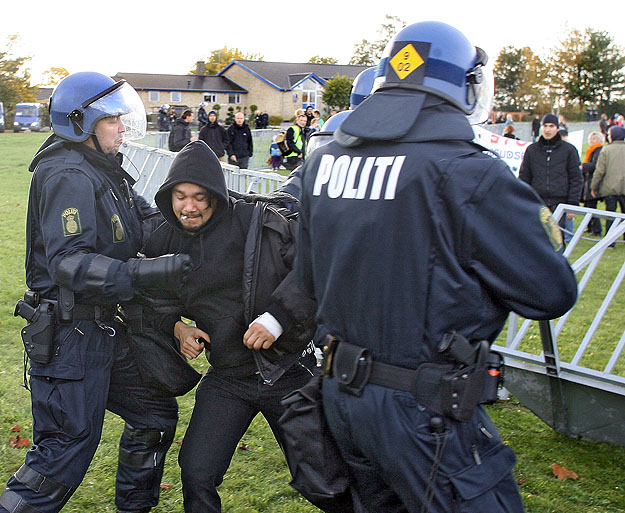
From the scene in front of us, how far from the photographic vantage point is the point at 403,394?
2115 millimetres

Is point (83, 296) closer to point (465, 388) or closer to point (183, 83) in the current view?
point (465, 388)

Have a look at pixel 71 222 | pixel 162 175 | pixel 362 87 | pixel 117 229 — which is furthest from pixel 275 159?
pixel 71 222

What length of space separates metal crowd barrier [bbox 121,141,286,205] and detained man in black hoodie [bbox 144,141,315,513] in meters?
3.60

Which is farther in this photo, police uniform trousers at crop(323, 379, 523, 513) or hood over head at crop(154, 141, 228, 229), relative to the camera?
hood over head at crop(154, 141, 228, 229)

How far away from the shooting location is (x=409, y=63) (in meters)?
2.23

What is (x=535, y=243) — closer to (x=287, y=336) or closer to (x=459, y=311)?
(x=459, y=311)

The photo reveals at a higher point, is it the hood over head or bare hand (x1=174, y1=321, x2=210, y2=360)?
the hood over head

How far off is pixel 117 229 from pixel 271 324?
858 mm

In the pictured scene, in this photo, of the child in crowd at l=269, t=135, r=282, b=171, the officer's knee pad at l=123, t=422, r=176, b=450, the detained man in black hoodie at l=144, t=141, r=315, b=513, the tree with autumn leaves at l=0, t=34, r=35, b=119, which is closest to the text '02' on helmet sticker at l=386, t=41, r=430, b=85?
the detained man in black hoodie at l=144, t=141, r=315, b=513

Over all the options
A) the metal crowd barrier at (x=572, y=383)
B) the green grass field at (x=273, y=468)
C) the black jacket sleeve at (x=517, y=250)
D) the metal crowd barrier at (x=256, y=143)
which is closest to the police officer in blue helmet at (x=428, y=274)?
the black jacket sleeve at (x=517, y=250)

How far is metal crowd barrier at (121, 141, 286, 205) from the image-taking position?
8094 millimetres

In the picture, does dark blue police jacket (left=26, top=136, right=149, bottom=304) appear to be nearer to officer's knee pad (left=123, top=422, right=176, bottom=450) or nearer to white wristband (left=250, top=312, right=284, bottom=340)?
white wristband (left=250, top=312, right=284, bottom=340)

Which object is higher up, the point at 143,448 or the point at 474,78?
the point at 474,78

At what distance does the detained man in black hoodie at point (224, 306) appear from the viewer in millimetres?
3082
